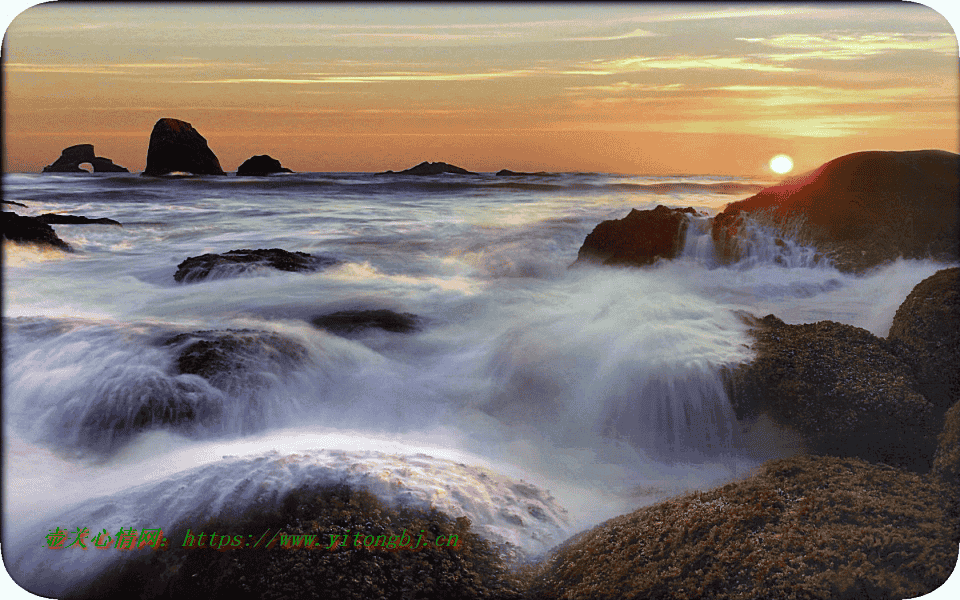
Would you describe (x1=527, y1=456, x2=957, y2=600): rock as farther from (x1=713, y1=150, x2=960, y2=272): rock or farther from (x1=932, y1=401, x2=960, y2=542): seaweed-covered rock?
(x1=713, y1=150, x2=960, y2=272): rock

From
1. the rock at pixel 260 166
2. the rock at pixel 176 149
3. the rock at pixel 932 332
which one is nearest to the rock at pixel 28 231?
the rock at pixel 176 149

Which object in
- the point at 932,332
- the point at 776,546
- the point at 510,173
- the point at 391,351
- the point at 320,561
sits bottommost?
the point at 320,561

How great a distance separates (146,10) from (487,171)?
172 cm

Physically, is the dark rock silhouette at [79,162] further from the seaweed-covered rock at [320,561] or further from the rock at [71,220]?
the seaweed-covered rock at [320,561]

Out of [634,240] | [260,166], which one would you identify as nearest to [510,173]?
[634,240]

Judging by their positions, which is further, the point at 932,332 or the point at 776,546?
the point at 932,332

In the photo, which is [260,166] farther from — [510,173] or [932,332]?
[932,332]

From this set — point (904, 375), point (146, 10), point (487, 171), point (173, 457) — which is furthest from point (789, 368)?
point (146, 10)

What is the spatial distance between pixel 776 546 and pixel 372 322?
2.12 meters

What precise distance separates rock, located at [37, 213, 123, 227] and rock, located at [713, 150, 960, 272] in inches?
125

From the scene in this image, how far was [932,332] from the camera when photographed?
2.85 meters

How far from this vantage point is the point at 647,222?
3.51 m

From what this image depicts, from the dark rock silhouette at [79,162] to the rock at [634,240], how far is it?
2.40 meters

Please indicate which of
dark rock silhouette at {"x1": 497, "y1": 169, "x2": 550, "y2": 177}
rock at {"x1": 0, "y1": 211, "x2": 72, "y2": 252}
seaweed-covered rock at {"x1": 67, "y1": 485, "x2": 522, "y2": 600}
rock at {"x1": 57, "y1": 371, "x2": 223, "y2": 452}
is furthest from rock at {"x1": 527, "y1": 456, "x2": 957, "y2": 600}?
rock at {"x1": 0, "y1": 211, "x2": 72, "y2": 252}
